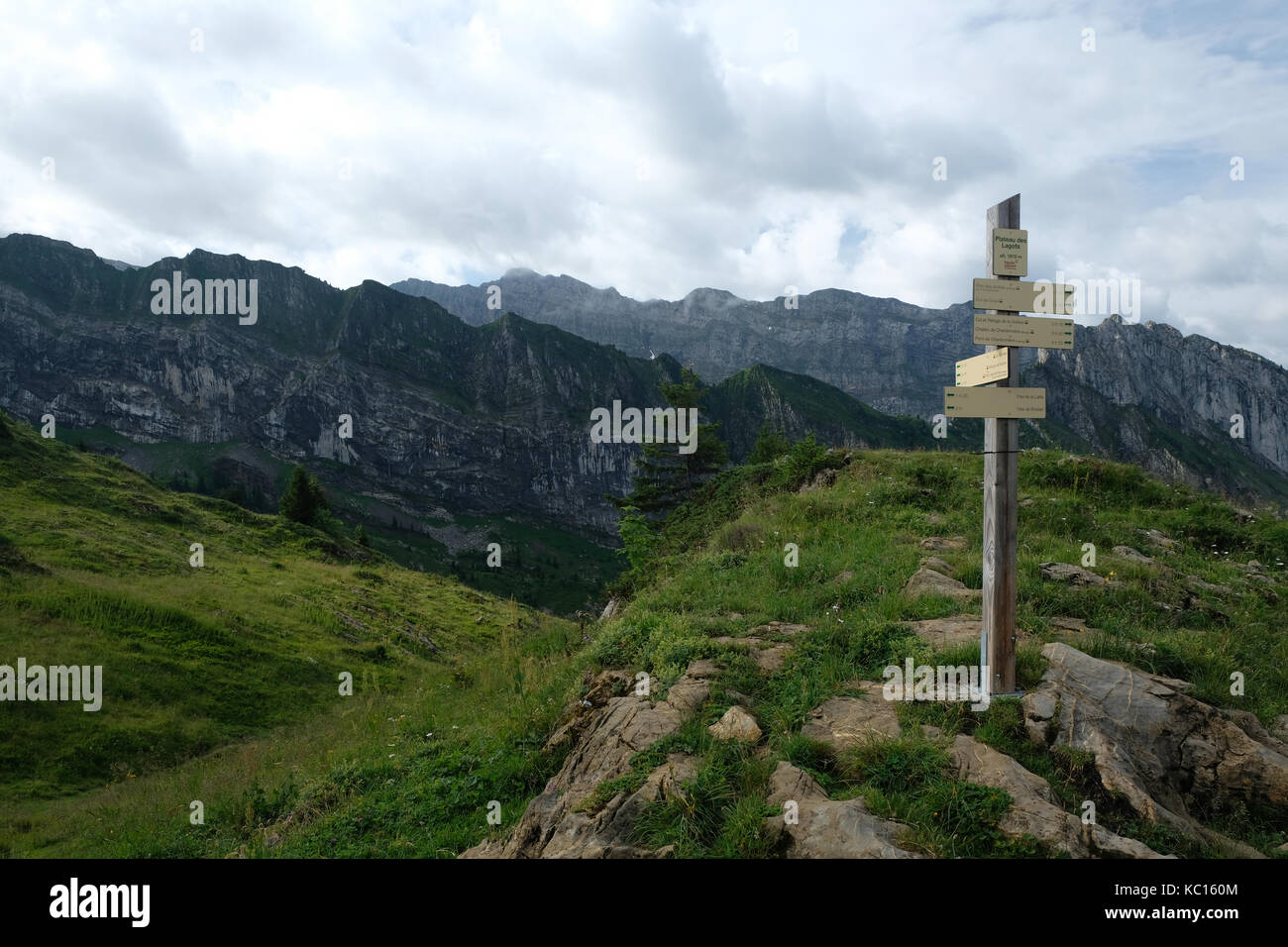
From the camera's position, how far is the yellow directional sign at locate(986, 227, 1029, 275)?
7.22 meters

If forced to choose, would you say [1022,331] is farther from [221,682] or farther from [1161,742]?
[221,682]

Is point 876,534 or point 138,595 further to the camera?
point 138,595

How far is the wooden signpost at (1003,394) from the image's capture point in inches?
271

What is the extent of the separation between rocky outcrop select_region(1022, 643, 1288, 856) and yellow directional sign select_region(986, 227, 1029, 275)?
170 inches

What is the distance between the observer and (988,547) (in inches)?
283

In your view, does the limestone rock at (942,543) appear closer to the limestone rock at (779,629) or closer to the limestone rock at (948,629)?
the limestone rock at (948,629)

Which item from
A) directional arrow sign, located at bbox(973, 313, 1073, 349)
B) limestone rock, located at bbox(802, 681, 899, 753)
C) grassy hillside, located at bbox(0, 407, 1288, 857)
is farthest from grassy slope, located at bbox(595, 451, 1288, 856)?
directional arrow sign, located at bbox(973, 313, 1073, 349)

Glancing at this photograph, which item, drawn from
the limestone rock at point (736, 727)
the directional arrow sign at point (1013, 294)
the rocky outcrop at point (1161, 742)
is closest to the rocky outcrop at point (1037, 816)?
the rocky outcrop at point (1161, 742)

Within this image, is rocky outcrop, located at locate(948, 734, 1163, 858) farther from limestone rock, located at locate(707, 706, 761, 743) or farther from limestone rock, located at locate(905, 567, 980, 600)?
limestone rock, located at locate(905, 567, 980, 600)

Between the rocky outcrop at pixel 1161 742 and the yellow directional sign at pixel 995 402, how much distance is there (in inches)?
109

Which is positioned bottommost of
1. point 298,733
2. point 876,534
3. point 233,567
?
point 298,733
